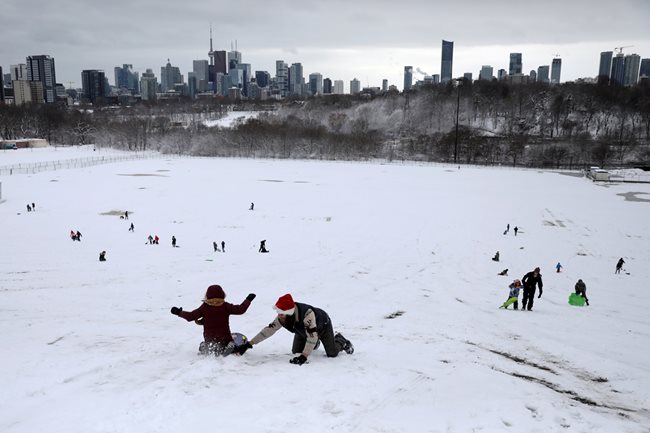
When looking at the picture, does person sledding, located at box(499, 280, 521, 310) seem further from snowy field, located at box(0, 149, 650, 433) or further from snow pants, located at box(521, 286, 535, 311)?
snowy field, located at box(0, 149, 650, 433)

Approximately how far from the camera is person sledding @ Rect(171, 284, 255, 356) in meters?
7.29

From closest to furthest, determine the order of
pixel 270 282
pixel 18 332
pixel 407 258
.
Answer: pixel 18 332
pixel 270 282
pixel 407 258

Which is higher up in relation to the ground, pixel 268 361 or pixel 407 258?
pixel 268 361

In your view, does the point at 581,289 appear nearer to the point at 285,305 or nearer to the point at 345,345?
the point at 345,345

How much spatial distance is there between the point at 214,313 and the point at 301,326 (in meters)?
1.35

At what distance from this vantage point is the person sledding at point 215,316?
7289 mm

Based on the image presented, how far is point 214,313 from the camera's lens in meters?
7.37

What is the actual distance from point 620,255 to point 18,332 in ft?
90.5

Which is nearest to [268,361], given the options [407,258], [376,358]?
[376,358]

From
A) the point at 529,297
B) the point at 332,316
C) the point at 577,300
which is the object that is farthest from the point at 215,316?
the point at 577,300

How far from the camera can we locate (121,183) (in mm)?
52594

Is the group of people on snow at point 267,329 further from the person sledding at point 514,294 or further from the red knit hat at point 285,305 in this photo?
the person sledding at point 514,294

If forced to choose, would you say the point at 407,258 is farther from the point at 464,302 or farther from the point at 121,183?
the point at 121,183

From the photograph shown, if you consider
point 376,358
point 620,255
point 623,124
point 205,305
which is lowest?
point 620,255
